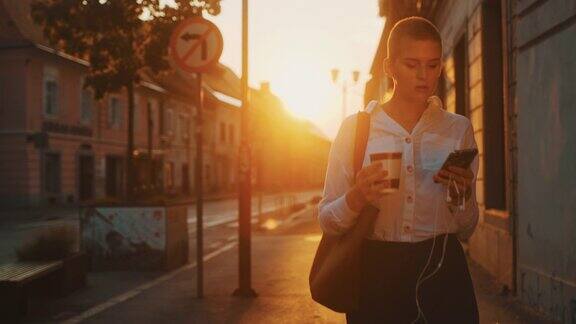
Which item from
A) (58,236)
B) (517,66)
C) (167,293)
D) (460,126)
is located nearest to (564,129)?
(517,66)

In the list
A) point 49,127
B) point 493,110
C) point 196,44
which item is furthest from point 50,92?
point 493,110

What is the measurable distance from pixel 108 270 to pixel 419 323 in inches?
330

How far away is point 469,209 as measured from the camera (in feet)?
8.46

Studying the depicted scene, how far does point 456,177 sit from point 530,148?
16.2ft

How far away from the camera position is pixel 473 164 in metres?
2.65

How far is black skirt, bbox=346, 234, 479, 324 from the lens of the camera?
98.3 inches

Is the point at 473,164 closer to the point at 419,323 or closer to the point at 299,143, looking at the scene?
the point at 419,323

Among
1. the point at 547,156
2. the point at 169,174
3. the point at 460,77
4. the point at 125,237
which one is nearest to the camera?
the point at 547,156

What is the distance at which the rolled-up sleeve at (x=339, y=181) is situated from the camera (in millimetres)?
2504

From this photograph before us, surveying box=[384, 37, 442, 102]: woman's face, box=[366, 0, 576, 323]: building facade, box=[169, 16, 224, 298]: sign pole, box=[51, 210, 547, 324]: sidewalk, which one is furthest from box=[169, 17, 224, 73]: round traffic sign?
box=[384, 37, 442, 102]: woman's face

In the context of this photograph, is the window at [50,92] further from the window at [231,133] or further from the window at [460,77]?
the window at [231,133]

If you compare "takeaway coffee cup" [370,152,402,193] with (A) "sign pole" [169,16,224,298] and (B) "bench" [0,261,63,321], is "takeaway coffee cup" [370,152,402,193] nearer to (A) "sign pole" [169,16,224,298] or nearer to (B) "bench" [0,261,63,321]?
(B) "bench" [0,261,63,321]

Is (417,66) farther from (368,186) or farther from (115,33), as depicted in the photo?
(115,33)

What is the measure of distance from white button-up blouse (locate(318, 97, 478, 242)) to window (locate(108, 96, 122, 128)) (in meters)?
38.6
